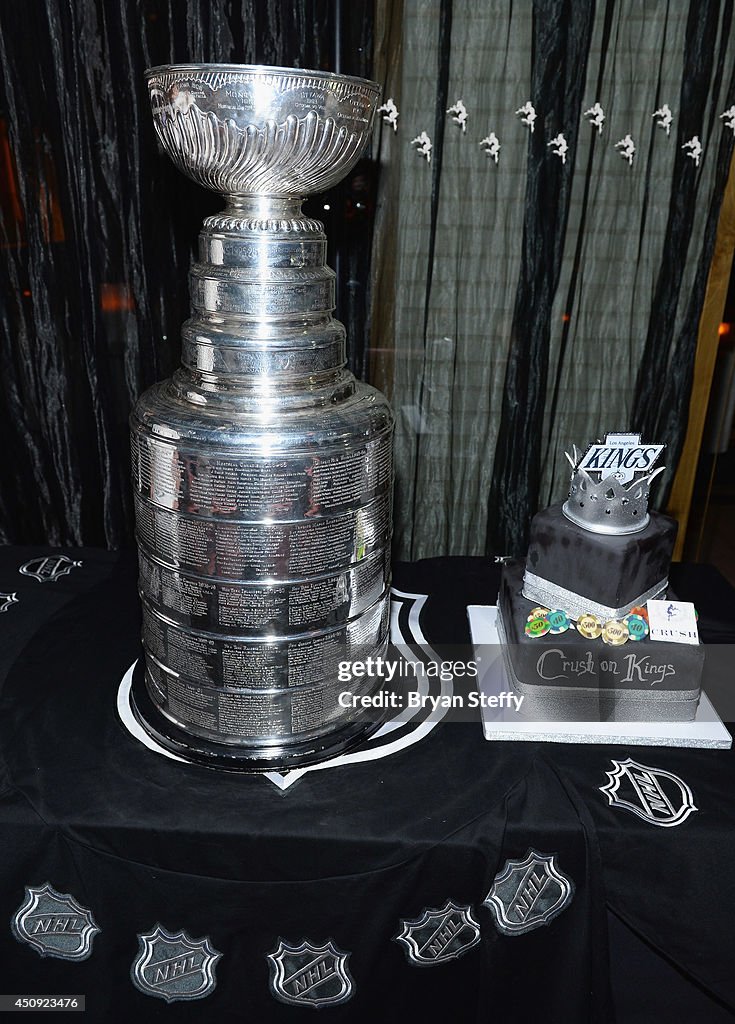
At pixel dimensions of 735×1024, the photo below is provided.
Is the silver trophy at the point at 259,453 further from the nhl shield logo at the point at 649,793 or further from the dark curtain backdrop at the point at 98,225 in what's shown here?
the dark curtain backdrop at the point at 98,225

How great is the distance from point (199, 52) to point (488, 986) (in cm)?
181

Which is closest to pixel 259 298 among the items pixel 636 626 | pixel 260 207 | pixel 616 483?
pixel 260 207

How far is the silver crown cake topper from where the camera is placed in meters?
1.11

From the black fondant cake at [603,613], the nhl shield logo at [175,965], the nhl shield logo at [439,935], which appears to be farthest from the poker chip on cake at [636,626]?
the nhl shield logo at [175,965]

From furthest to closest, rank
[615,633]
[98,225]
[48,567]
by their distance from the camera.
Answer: [98,225] → [48,567] → [615,633]

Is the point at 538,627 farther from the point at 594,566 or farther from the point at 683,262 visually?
the point at 683,262

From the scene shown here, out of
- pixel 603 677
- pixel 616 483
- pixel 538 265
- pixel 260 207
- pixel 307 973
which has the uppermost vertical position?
pixel 260 207

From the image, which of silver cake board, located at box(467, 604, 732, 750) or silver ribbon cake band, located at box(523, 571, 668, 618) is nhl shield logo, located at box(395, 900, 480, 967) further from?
silver ribbon cake band, located at box(523, 571, 668, 618)

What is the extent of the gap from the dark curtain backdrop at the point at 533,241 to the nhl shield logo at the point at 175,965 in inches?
50.4

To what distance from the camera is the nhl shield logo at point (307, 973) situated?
0.98m

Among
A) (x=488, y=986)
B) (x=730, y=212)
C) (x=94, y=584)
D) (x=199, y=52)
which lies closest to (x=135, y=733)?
(x=94, y=584)

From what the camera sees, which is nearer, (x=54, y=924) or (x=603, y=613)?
(x=54, y=924)

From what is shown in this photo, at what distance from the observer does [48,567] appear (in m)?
1.54

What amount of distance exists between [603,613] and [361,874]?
478 mm
